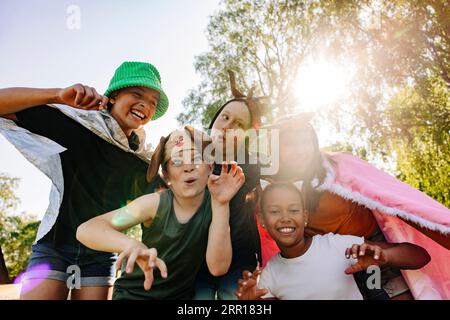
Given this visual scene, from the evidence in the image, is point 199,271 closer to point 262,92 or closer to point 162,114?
point 162,114

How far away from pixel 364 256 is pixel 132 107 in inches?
64.2

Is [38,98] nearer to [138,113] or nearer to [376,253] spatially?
[138,113]

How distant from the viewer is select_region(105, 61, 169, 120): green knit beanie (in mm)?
2250

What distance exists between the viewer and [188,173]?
1.92 m

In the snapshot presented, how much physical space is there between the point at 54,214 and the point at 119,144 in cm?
57

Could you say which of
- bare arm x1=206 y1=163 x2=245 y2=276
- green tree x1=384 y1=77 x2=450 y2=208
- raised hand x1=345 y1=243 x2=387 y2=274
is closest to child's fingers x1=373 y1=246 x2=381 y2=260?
raised hand x1=345 y1=243 x2=387 y2=274

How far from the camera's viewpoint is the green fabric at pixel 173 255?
1.87 m

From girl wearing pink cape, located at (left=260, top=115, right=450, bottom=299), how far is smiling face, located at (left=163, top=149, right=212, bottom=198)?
0.45m

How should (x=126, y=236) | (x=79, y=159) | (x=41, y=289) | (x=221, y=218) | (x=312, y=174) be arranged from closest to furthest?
(x=126, y=236) < (x=221, y=218) < (x=41, y=289) < (x=312, y=174) < (x=79, y=159)

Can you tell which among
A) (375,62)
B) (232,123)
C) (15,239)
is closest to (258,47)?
(375,62)

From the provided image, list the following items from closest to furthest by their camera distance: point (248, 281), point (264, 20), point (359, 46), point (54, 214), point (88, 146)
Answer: point (248, 281) < point (54, 214) < point (88, 146) < point (359, 46) < point (264, 20)

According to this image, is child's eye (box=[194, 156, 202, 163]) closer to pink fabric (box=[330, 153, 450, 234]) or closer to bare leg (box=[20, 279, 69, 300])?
pink fabric (box=[330, 153, 450, 234])

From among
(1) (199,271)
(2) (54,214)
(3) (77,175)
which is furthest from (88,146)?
(1) (199,271)

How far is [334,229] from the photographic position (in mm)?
2078
